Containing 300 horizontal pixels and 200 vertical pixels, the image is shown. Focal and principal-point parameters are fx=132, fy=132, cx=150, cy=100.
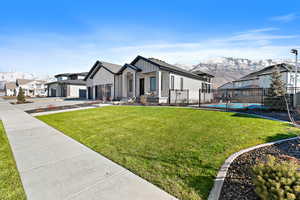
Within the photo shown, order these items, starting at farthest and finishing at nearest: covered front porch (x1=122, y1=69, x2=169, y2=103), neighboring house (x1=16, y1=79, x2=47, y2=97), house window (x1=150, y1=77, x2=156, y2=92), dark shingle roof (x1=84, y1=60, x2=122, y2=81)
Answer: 1. neighboring house (x1=16, y1=79, x2=47, y2=97)
2. dark shingle roof (x1=84, y1=60, x2=122, y2=81)
3. house window (x1=150, y1=77, x2=156, y2=92)
4. covered front porch (x1=122, y1=69, x2=169, y2=103)

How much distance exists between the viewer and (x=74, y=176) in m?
2.60

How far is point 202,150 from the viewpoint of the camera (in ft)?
11.3

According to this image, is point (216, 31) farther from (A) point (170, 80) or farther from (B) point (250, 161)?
(B) point (250, 161)

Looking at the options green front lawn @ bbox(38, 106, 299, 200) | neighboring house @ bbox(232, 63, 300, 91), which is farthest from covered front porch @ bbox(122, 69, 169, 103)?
neighboring house @ bbox(232, 63, 300, 91)

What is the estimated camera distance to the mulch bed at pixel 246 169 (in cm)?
201

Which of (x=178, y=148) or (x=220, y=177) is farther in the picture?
(x=178, y=148)

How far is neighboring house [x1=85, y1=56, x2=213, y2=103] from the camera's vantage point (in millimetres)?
15055

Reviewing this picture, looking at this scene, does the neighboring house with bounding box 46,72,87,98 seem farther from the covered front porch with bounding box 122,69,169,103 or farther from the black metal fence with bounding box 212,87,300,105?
the black metal fence with bounding box 212,87,300,105

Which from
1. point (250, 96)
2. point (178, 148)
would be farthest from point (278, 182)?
point (250, 96)

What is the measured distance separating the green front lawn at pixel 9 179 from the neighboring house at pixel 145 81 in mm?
12142

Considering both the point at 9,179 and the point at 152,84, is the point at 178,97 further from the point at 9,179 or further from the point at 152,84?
the point at 9,179

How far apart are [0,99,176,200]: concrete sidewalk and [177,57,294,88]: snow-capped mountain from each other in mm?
69513

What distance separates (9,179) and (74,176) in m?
1.17

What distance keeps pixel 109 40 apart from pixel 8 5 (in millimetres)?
7871
